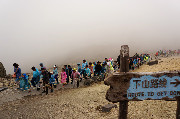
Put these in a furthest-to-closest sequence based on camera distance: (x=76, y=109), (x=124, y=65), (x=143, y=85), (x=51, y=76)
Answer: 1. (x=51, y=76)
2. (x=76, y=109)
3. (x=124, y=65)
4. (x=143, y=85)

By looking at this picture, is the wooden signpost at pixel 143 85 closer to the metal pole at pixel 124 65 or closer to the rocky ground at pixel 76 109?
the metal pole at pixel 124 65

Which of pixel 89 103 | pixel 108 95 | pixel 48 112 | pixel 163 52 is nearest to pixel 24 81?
pixel 48 112

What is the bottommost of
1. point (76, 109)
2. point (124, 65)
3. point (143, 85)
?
point (76, 109)

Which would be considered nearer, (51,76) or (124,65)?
(124,65)

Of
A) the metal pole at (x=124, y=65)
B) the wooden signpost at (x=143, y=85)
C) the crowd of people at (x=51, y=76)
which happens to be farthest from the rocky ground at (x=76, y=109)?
the wooden signpost at (x=143, y=85)

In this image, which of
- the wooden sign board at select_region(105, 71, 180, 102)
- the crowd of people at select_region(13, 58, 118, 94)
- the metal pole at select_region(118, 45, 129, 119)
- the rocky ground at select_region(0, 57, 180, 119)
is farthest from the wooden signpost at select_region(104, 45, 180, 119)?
the crowd of people at select_region(13, 58, 118, 94)

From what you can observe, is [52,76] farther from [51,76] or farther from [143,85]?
[143,85]

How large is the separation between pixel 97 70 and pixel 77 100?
512 cm

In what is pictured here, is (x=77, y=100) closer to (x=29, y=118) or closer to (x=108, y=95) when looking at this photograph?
(x=29, y=118)

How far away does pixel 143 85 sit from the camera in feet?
12.2

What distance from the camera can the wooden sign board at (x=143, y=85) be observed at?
370cm

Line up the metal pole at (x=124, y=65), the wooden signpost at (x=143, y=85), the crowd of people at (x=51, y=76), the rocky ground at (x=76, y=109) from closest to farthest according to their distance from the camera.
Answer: the wooden signpost at (x=143, y=85)
the metal pole at (x=124, y=65)
the rocky ground at (x=76, y=109)
the crowd of people at (x=51, y=76)

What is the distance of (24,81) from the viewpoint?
1124cm

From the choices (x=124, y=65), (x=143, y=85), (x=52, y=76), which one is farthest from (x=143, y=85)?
(x=52, y=76)
